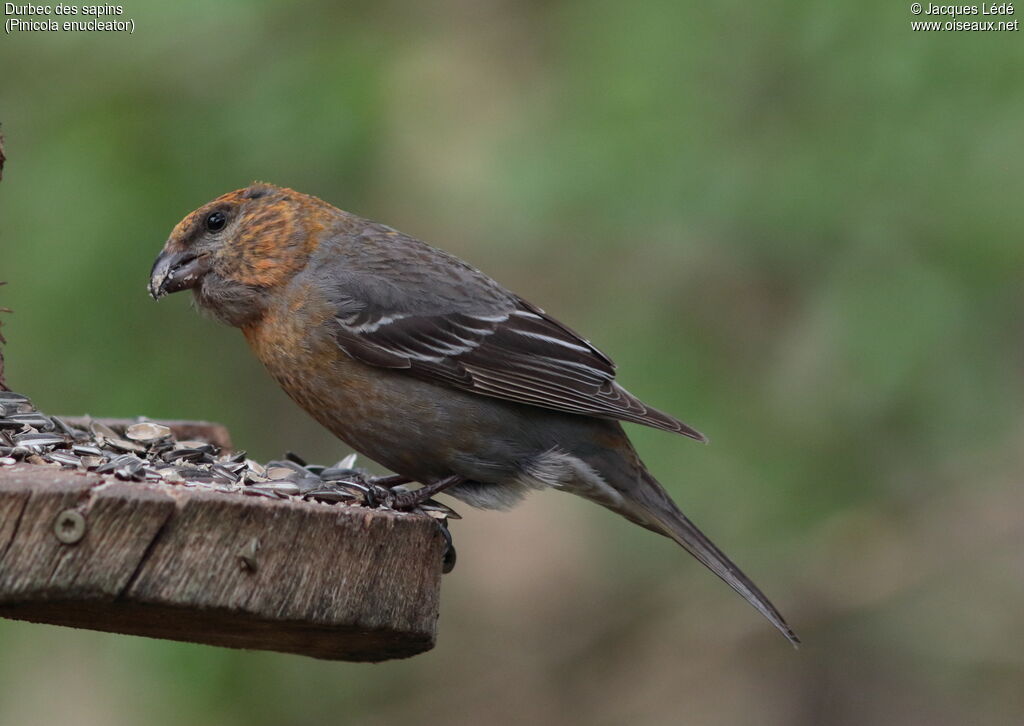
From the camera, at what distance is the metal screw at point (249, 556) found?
3.21m

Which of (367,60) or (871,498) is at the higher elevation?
(367,60)

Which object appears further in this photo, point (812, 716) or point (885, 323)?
point (812, 716)

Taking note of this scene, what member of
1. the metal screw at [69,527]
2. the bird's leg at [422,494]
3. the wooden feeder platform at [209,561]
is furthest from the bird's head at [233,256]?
the metal screw at [69,527]

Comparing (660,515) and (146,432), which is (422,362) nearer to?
(146,432)

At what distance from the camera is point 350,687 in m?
7.52

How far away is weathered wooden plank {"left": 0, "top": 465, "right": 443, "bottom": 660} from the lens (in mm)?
3027

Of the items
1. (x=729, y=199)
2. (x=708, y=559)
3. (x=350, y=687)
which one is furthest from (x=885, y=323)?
(x=350, y=687)

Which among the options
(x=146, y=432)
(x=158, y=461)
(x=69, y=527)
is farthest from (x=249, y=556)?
(x=146, y=432)

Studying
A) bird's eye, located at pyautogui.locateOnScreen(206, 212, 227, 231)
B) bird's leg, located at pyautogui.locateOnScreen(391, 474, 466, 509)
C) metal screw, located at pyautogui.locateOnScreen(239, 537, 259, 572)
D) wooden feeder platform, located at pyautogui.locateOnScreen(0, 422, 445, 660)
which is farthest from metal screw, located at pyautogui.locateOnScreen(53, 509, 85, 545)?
bird's eye, located at pyautogui.locateOnScreen(206, 212, 227, 231)

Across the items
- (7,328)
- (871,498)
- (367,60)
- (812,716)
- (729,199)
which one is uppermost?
(367,60)

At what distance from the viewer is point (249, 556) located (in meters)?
3.21

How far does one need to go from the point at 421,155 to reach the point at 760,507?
2563mm

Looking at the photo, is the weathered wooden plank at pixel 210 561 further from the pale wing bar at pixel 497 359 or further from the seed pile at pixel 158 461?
the pale wing bar at pixel 497 359

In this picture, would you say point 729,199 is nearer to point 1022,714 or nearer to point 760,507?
point 760,507
